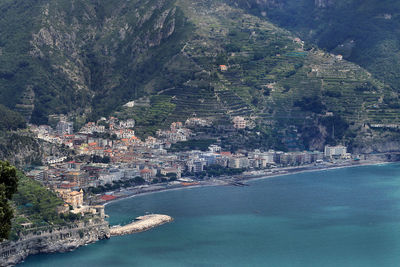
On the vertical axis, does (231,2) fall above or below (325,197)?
above

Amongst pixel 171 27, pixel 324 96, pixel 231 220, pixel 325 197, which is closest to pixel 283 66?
pixel 324 96

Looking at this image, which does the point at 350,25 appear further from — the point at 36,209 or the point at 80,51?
the point at 36,209

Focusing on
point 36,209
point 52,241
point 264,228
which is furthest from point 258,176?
point 52,241

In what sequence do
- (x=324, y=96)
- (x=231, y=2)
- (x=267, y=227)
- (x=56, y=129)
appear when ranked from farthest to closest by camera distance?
(x=231, y=2) < (x=324, y=96) < (x=56, y=129) < (x=267, y=227)

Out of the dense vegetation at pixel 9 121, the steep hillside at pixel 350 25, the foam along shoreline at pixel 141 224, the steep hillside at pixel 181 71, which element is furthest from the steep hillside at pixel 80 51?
the foam along shoreline at pixel 141 224

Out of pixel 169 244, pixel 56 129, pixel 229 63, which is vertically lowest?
pixel 169 244

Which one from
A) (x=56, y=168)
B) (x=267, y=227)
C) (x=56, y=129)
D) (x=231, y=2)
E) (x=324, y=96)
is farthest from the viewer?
(x=231, y=2)

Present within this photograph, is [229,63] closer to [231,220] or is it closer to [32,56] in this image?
[32,56]

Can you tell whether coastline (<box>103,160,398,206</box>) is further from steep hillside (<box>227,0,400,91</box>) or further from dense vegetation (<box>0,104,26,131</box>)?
steep hillside (<box>227,0,400,91</box>)

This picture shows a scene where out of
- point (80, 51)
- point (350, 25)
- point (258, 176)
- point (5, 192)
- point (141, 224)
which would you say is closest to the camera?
point (5, 192)
